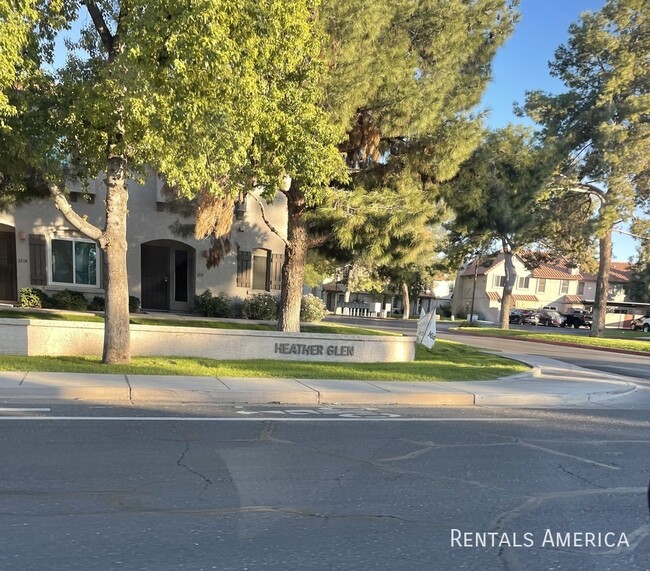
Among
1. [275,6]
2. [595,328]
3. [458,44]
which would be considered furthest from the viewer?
[595,328]

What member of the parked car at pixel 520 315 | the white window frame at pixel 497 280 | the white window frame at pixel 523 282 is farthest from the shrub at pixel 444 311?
the parked car at pixel 520 315

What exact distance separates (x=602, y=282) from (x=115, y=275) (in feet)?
89.9

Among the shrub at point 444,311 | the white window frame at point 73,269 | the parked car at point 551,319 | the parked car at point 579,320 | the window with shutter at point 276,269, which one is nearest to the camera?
the white window frame at point 73,269

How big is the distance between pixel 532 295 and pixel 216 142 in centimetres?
6130

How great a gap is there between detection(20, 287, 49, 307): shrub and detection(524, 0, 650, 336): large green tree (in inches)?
917

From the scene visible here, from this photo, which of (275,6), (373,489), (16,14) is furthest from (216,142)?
(373,489)

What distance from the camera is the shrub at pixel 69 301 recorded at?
1695 cm

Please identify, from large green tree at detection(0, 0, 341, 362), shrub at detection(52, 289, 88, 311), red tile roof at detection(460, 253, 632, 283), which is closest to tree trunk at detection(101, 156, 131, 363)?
large green tree at detection(0, 0, 341, 362)

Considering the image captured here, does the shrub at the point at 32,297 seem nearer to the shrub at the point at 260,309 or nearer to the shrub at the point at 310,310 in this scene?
the shrub at the point at 260,309

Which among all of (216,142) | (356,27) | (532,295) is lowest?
(532,295)

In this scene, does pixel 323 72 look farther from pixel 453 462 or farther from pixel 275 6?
pixel 453 462

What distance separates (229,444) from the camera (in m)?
5.67

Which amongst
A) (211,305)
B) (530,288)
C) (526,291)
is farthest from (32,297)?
(530,288)

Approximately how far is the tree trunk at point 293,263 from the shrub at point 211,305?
219 inches
